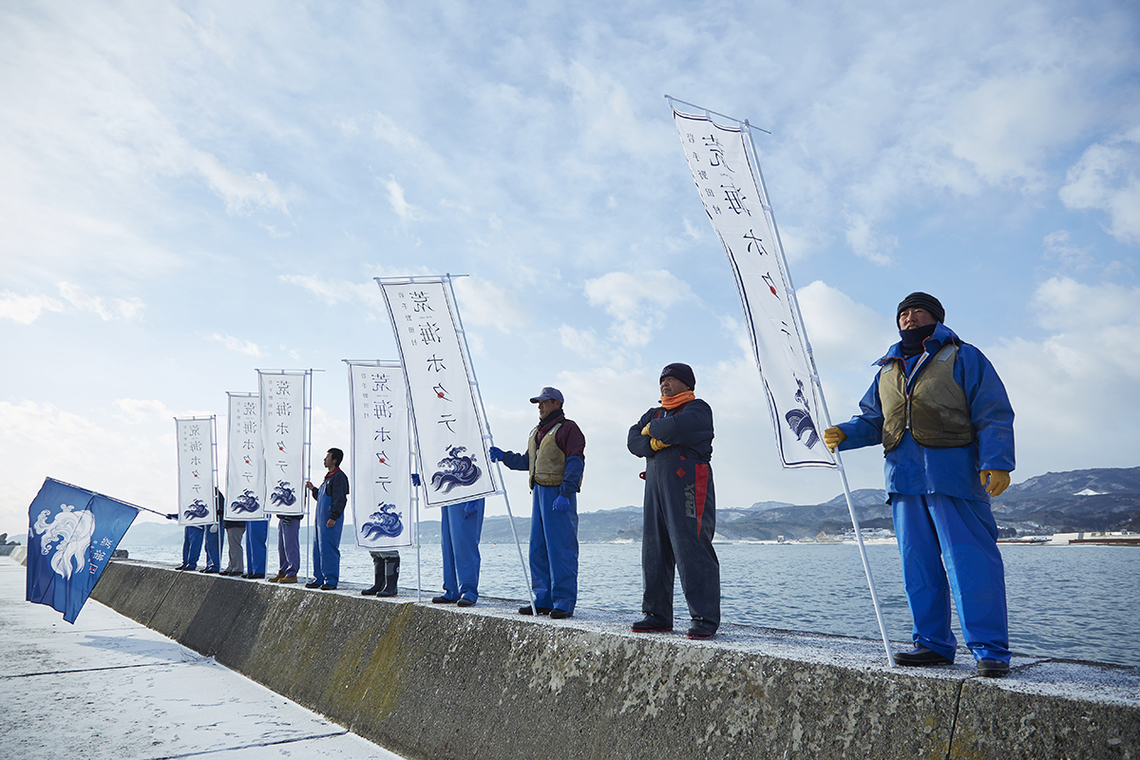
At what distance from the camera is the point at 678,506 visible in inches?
141

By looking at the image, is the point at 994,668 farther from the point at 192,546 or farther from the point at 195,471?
the point at 192,546

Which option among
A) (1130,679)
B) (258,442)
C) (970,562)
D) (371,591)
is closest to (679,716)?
(970,562)

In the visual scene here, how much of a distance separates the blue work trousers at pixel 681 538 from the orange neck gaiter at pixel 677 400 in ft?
0.98

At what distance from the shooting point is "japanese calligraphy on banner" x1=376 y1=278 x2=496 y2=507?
17.3ft

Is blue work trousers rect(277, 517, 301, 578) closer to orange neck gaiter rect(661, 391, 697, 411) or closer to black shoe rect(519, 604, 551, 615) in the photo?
black shoe rect(519, 604, 551, 615)

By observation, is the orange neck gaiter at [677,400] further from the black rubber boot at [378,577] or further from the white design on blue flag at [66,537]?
the white design on blue flag at [66,537]

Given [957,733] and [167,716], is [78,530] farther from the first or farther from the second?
[957,733]

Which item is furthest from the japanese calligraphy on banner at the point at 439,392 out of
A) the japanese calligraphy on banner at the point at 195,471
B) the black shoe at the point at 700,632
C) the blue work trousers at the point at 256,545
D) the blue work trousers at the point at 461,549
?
the japanese calligraphy on banner at the point at 195,471

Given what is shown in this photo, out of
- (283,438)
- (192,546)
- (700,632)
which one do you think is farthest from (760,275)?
(192,546)

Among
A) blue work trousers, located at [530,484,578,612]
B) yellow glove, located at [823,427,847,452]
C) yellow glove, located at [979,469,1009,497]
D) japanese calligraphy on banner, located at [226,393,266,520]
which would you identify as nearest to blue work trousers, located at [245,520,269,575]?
japanese calligraphy on banner, located at [226,393,266,520]

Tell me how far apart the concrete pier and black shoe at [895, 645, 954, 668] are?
4.3 inches

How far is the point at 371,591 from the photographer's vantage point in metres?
6.50

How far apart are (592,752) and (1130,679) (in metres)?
1.98

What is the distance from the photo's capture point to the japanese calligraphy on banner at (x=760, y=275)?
312 cm
